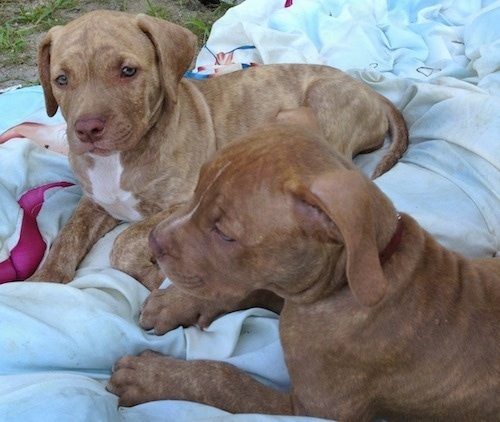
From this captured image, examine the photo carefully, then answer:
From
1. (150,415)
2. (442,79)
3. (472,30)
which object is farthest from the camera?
(472,30)

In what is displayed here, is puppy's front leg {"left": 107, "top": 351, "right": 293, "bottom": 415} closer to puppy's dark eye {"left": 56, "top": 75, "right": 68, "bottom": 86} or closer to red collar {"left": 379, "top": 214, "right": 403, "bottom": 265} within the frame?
red collar {"left": 379, "top": 214, "right": 403, "bottom": 265}

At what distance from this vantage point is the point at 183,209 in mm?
3041

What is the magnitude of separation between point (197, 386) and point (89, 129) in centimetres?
148

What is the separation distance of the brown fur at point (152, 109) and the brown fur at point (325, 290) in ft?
2.87

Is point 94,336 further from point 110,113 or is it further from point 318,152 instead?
point 318,152

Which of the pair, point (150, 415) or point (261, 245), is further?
point (150, 415)

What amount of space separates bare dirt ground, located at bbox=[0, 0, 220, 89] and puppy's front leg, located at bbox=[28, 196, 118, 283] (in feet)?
7.79

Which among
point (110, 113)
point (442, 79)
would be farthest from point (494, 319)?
point (442, 79)

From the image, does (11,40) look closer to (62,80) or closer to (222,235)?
(62,80)

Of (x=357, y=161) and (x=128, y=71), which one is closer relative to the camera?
(x=128, y=71)

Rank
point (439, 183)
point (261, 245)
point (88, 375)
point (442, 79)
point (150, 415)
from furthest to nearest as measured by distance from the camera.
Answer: point (442, 79)
point (439, 183)
point (88, 375)
point (150, 415)
point (261, 245)

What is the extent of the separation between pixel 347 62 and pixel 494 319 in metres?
3.60

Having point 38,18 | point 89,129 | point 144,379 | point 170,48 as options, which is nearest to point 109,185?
point 89,129

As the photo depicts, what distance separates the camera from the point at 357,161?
5.43 meters
